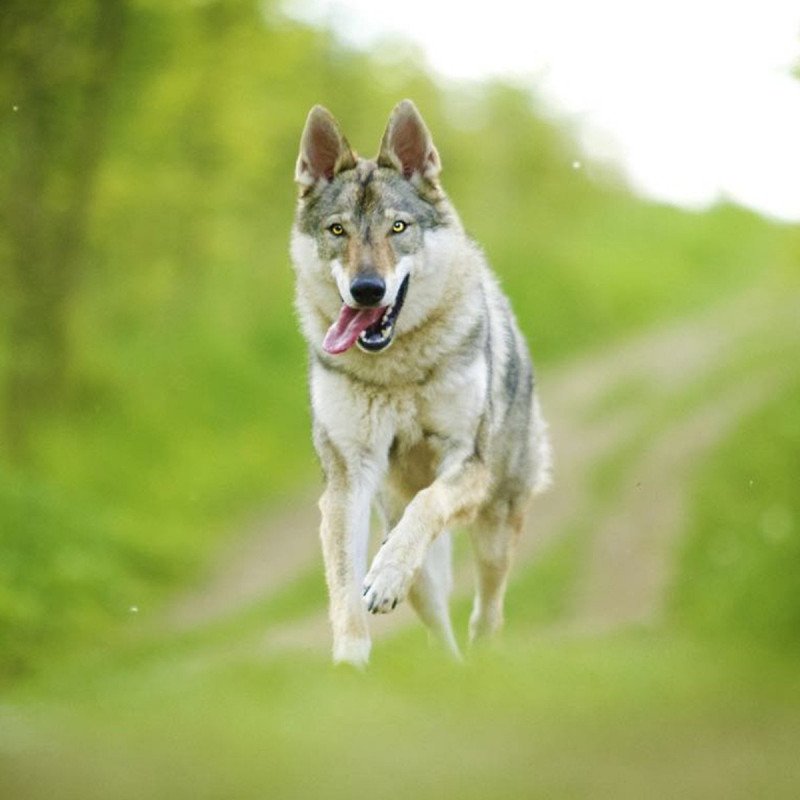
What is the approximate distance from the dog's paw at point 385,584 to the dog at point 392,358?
18 cm

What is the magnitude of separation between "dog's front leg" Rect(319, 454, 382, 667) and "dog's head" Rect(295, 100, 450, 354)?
657 mm

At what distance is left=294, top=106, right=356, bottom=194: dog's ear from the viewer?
25.4ft

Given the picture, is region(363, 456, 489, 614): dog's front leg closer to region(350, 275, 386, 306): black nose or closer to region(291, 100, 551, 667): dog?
region(291, 100, 551, 667): dog

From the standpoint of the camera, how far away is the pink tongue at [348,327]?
739 cm

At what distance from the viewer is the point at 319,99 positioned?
19.8 meters

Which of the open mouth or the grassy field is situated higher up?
the open mouth

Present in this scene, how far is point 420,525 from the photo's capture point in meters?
6.96

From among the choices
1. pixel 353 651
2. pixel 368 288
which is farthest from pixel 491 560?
pixel 368 288

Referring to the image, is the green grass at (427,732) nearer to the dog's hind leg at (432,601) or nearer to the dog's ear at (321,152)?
the dog's hind leg at (432,601)

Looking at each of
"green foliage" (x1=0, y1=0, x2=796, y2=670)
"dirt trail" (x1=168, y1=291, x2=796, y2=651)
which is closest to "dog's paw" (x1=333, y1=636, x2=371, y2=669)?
"dirt trail" (x1=168, y1=291, x2=796, y2=651)

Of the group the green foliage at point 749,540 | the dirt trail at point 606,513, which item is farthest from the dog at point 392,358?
the dirt trail at point 606,513

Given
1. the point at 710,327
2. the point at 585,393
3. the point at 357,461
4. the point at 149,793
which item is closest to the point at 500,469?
the point at 357,461

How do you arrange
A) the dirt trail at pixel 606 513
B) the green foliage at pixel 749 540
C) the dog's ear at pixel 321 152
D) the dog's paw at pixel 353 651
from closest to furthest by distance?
the dog's paw at pixel 353 651, the dog's ear at pixel 321 152, the green foliage at pixel 749 540, the dirt trail at pixel 606 513

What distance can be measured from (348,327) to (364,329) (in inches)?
3.1
